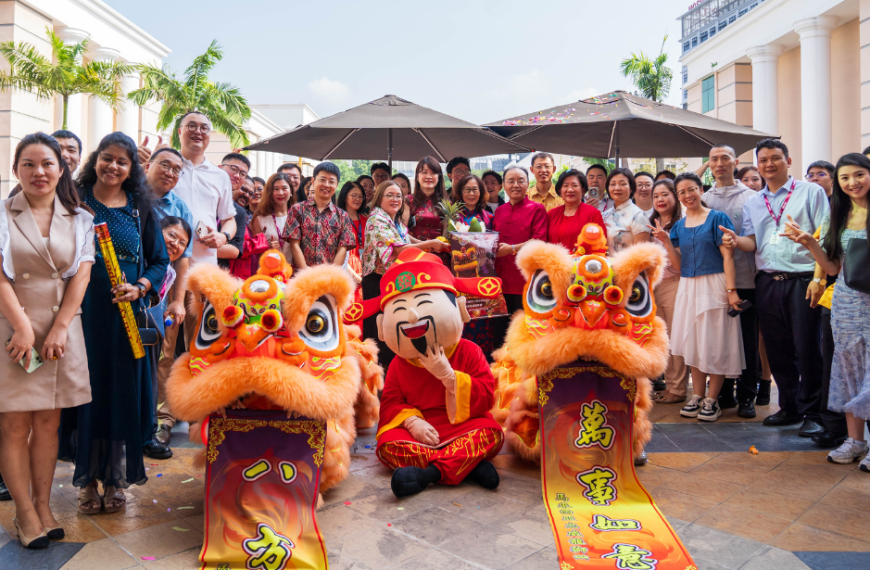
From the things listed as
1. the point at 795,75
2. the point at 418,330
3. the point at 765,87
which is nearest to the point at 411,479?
the point at 418,330

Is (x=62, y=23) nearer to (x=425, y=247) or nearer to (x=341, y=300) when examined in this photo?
(x=425, y=247)

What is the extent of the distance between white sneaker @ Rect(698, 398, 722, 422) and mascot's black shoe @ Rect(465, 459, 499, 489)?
7.59 feet

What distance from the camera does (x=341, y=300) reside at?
2998 mm

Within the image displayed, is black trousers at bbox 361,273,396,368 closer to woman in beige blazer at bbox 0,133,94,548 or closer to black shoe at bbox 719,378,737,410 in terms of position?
woman in beige blazer at bbox 0,133,94,548

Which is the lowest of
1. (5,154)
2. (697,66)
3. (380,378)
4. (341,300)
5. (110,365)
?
(380,378)

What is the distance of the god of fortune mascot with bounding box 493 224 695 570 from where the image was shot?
3188mm

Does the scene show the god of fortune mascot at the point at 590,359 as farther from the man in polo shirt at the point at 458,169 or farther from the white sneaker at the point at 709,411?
the man in polo shirt at the point at 458,169

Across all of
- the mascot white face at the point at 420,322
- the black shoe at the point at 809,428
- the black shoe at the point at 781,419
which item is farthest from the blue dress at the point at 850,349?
the mascot white face at the point at 420,322

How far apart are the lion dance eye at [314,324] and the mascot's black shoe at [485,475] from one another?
4.23 ft

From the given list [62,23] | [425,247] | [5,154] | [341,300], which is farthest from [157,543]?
[62,23]

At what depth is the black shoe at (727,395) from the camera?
526cm

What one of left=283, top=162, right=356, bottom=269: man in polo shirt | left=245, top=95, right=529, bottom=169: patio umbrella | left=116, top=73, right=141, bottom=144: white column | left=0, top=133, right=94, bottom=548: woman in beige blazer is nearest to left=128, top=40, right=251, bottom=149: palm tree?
left=116, top=73, right=141, bottom=144: white column

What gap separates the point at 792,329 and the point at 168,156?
457 cm

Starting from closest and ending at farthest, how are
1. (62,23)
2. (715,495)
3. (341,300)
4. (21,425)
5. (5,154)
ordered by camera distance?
(21,425)
(341,300)
(715,495)
(5,154)
(62,23)
